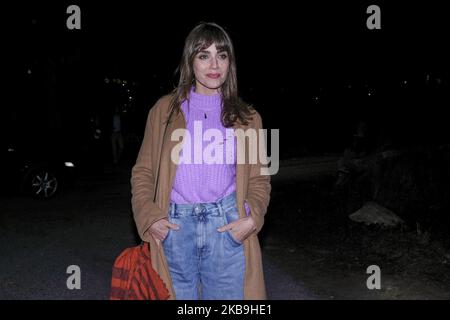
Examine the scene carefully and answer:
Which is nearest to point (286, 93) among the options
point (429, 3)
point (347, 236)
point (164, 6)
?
point (164, 6)

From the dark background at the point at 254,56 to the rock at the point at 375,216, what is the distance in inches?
136

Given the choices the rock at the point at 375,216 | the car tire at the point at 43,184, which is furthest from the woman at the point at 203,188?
the car tire at the point at 43,184

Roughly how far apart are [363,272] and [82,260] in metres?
3.24

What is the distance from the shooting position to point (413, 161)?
895 cm

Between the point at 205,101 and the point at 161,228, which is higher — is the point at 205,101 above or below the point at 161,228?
above

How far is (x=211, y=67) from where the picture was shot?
102 inches

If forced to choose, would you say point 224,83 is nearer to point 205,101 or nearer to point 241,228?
point 205,101

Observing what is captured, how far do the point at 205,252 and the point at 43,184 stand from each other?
8.81 meters

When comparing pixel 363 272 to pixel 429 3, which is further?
pixel 429 3

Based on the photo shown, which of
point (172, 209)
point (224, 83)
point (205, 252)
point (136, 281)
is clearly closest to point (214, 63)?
point (224, 83)

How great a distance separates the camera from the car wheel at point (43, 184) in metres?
10.5

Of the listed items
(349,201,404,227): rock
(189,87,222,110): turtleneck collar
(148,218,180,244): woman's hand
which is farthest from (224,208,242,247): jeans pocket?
(349,201,404,227): rock

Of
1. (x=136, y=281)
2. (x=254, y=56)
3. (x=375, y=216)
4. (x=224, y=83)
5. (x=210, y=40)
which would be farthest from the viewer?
(x=254, y=56)
